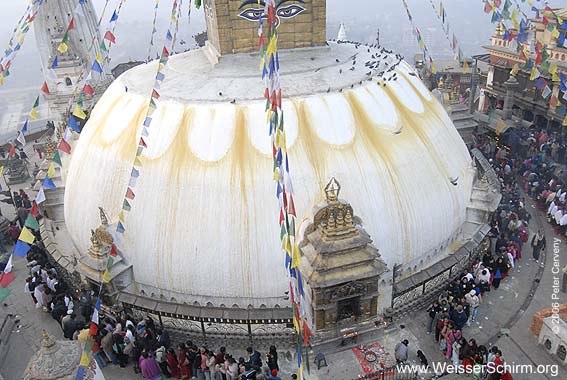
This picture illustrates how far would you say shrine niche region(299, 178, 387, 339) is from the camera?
10039 mm

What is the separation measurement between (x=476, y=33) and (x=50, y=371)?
140 m

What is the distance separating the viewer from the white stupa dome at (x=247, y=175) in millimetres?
11445

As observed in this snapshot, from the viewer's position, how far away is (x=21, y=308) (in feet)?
45.7

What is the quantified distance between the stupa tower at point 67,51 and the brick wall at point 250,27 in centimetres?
1610

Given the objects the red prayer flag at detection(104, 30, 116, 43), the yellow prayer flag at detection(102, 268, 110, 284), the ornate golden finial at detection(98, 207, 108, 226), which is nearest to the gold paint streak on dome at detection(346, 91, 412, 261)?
the red prayer flag at detection(104, 30, 116, 43)

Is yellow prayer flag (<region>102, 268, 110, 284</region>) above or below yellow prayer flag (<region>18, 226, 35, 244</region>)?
below

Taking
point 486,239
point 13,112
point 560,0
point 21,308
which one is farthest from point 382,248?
point 560,0

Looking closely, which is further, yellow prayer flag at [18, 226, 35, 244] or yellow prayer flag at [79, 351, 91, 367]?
yellow prayer flag at [18, 226, 35, 244]

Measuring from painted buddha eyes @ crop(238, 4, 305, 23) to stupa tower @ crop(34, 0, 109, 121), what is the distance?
16787 mm

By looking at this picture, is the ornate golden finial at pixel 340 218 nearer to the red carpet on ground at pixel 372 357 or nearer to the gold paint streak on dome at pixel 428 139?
the red carpet on ground at pixel 372 357

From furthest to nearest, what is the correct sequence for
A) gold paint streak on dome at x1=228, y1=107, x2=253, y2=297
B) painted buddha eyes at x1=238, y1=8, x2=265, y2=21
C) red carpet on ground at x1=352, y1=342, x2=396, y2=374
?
painted buddha eyes at x1=238, y1=8, x2=265, y2=21 < gold paint streak on dome at x1=228, y1=107, x2=253, y2=297 < red carpet on ground at x1=352, y1=342, x2=396, y2=374

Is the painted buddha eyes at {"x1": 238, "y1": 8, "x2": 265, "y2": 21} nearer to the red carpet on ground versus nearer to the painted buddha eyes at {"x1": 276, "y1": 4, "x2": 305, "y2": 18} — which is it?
the painted buddha eyes at {"x1": 276, "y1": 4, "x2": 305, "y2": 18}

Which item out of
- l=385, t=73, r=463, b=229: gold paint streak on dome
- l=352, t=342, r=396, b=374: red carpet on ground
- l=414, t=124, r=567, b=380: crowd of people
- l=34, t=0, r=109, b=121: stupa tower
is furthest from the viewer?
l=34, t=0, r=109, b=121: stupa tower

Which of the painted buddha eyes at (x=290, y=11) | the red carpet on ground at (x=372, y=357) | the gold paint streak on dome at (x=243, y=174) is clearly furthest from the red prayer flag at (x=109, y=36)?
the red carpet on ground at (x=372, y=357)
